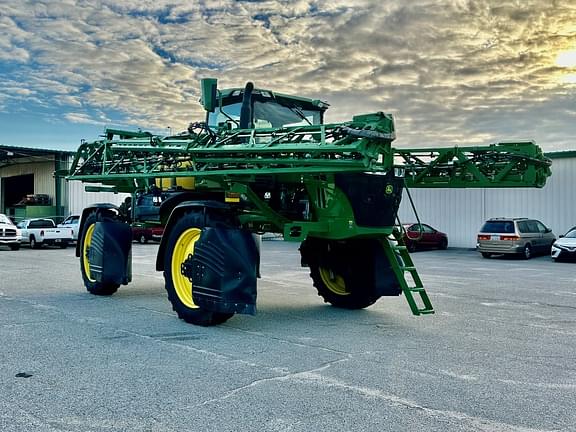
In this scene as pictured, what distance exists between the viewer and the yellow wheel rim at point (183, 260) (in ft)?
28.7

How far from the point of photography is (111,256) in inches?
436

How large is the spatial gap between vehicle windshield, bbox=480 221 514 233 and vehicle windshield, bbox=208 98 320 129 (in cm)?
1721

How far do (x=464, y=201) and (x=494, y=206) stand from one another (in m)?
1.60

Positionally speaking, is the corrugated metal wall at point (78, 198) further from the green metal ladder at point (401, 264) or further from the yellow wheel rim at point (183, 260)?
the green metal ladder at point (401, 264)

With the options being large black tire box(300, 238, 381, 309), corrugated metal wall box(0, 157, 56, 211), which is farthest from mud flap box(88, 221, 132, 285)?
corrugated metal wall box(0, 157, 56, 211)

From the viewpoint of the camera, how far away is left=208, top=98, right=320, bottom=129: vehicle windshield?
9.56 meters

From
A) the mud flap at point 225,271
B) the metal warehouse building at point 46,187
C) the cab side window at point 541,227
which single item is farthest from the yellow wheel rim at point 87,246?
the metal warehouse building at point 46,187

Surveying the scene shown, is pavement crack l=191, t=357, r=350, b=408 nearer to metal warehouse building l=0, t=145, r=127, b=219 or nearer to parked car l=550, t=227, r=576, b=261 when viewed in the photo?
Result: parked car l=550, t=227, r=576, b=261

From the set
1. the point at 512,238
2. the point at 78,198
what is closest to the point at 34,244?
the point at 78,198

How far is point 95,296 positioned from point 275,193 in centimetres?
422

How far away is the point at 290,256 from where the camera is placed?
24.2m

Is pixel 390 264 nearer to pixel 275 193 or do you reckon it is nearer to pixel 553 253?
pixel 275 193

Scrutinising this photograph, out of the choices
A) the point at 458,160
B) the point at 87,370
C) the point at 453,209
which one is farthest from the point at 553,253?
the point at 87,370

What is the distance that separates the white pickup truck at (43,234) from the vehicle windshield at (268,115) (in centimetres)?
2270
